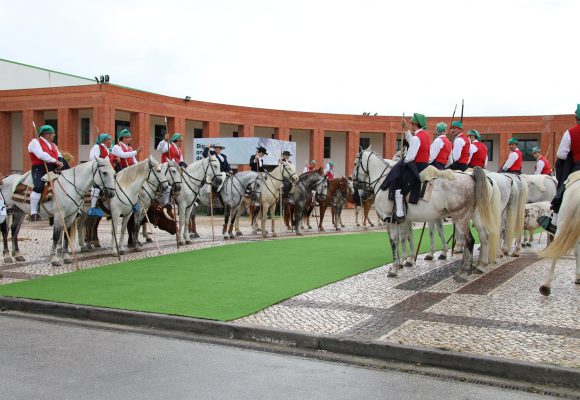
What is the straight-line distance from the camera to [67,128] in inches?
1387

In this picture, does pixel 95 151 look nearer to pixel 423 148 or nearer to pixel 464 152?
pixel 423 148

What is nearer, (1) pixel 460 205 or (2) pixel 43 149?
(1) pixel 460 205

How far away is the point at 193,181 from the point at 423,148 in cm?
793

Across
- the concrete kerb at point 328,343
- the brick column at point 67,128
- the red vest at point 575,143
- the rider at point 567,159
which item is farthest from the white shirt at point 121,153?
the brick column at point 67,128

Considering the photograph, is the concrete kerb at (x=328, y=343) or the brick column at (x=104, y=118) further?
the brick column at (x=104, y=118)

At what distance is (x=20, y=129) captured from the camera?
131 feet

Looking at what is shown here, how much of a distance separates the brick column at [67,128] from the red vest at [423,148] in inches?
1165

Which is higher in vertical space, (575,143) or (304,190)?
(575,143)

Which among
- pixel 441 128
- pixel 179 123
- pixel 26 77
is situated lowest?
pixel 441 128

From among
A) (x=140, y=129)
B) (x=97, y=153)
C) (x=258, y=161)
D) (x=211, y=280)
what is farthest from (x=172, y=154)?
(x=140, y=129)

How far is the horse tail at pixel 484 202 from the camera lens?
33.5 feet

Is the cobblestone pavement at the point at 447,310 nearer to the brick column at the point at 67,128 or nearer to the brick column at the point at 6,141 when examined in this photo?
the brick column at the point at 67,128

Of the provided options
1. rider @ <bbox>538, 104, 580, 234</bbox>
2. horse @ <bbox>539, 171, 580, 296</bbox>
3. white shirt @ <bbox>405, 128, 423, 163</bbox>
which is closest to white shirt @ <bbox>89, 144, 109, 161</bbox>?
white shirt @ <bbox>405, 128, 423, 163</bbox>

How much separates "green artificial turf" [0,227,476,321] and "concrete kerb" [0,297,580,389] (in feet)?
0.84
